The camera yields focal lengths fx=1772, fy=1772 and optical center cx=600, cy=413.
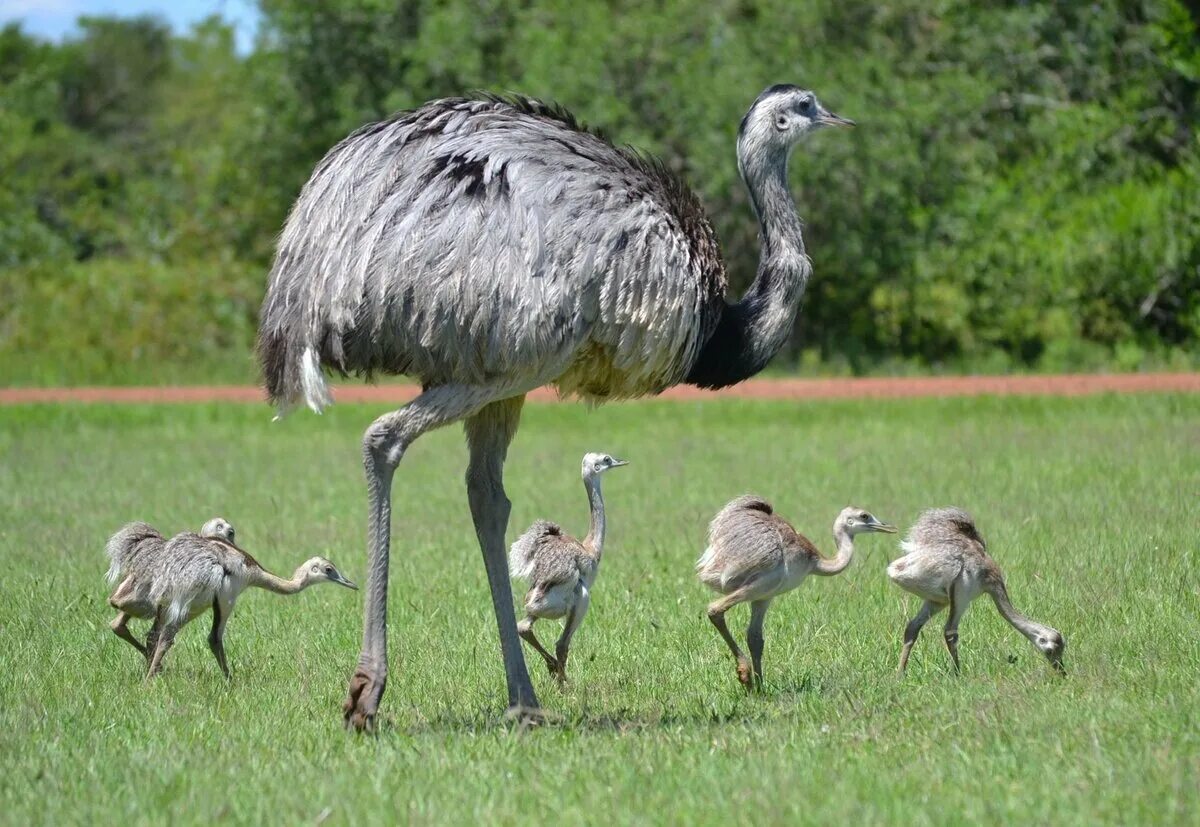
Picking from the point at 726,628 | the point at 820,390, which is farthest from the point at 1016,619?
the point at 820,390

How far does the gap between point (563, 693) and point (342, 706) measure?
0.93m

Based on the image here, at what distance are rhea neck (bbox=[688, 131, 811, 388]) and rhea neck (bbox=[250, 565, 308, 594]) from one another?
217 cm

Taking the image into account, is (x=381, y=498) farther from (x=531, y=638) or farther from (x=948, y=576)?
(x=948, y=576)

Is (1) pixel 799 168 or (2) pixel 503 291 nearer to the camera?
(2) pixel 503 291

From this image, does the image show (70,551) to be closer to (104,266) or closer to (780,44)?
(780,44)

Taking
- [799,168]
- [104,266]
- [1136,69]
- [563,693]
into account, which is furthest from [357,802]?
[104,266]

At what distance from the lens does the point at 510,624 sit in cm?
664

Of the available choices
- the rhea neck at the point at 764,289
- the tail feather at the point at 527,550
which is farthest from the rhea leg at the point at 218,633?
the rhea neck at the point at 764,289

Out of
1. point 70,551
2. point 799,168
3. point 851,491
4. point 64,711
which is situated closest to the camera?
point 64,711

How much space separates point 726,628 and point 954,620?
0.92 metres

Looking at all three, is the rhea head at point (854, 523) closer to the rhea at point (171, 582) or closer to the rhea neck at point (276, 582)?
the rhea neck at point (276, 582)

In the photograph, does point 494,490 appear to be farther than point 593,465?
No

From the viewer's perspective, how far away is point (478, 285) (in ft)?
19.6

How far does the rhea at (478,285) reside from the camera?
603 centimetres
